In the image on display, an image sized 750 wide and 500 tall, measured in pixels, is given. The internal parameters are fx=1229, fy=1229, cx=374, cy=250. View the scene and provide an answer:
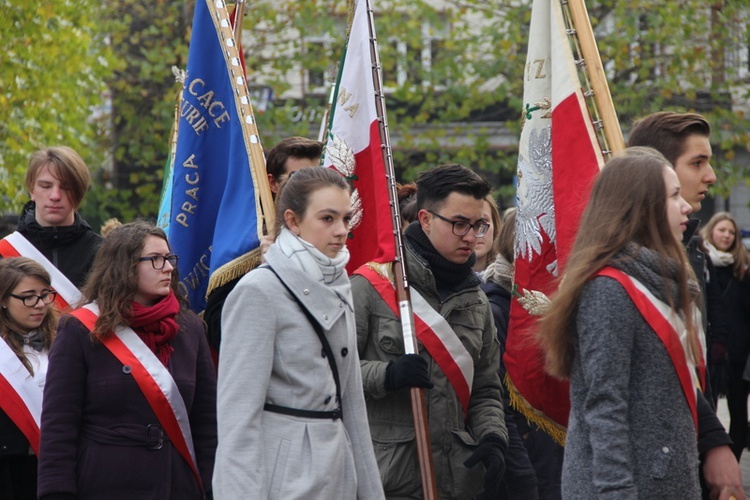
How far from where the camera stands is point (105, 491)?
4.62 m

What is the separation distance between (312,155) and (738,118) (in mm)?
12414

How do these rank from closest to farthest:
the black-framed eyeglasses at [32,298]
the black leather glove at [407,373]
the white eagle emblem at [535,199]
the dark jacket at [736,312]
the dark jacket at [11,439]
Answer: the black leather glove at [407,373] → the white eagle emblem at [535,199] → the dark jacket at [11,439] → the black-framed eyeglasses at [32,298] → the dark jacket at [736,312]

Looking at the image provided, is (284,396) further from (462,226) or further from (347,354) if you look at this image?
(462,226)

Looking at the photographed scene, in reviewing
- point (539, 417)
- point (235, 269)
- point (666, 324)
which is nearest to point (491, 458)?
point (539, 417)

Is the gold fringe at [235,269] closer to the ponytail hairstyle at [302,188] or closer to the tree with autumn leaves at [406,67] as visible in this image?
the ponytail hairstyle at [302,188]

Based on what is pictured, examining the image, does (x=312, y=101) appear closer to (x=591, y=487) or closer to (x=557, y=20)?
(x=557, y=20)

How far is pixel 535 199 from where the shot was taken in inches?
204

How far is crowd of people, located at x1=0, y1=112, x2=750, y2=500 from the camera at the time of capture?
3.68m

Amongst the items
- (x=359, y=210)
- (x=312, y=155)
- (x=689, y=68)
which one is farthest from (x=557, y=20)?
(x=689, y=68)

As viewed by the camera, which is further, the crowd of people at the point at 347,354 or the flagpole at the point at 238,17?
the flagpole at the point at 238,17

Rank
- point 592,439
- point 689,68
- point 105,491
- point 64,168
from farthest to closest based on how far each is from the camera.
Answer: point 689,68 < point 64,168 < point 105,491 < point 592,439

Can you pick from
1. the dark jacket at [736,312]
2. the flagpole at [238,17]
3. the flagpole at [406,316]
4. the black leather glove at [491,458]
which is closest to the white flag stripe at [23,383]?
the flagpole at [406,316]

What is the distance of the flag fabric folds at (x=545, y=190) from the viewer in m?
4.88

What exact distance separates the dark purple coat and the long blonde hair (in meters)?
1.72
